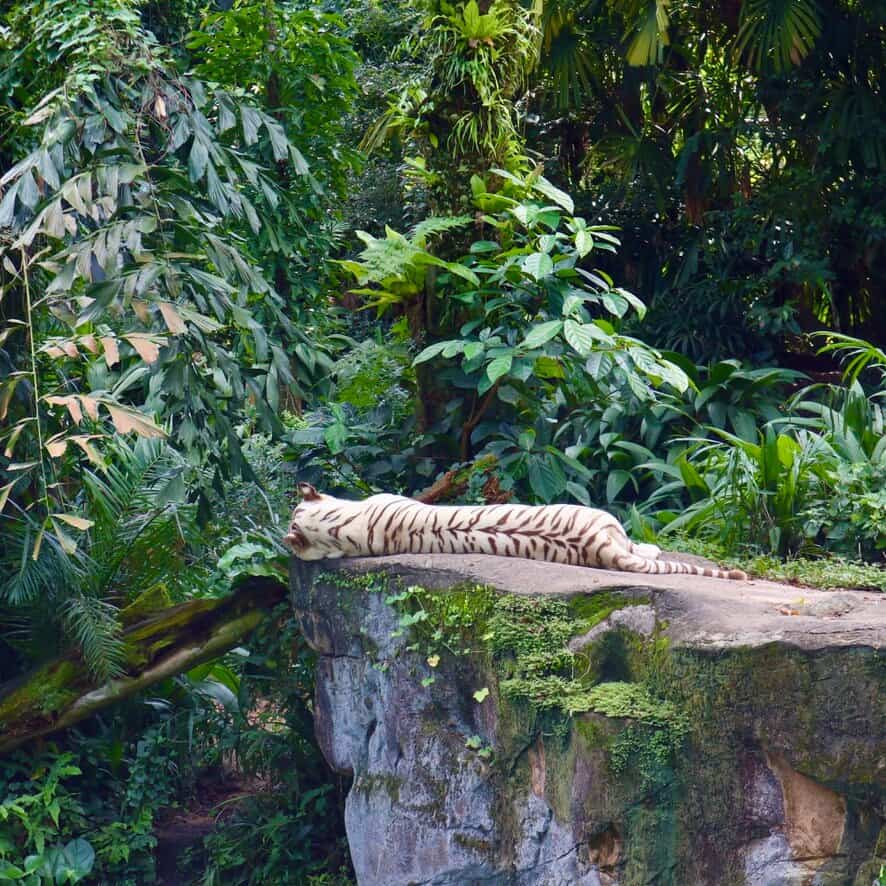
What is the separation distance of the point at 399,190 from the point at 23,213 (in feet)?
27.2

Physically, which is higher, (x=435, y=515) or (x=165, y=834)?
(x=435, y=515)

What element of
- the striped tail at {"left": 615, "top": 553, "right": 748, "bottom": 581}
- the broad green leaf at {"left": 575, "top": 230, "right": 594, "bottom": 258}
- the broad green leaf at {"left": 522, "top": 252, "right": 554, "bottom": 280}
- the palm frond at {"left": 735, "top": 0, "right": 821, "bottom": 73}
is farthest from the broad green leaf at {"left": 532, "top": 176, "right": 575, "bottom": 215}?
the palm frond at {"left": 735, "top": 0, "right": 821, "bottom": 73}

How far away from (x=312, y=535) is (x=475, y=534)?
33.5 inches

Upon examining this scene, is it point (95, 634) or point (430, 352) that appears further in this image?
point (430, 352)

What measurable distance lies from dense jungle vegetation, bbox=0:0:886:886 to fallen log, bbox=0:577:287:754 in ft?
0.09

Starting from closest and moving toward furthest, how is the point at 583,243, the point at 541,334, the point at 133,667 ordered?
the point at 133,667 < the point at 541,334 < the point at 583,243

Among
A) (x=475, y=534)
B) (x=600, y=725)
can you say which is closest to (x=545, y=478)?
(x=475, y=534)

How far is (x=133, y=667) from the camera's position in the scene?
657 centimetres

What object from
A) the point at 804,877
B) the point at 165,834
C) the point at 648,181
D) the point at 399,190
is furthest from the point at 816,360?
the point at 804,877

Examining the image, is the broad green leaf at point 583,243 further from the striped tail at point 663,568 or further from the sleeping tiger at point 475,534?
the striped tail at point 663,568

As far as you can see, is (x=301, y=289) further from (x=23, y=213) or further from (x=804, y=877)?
(x=804, y=877)

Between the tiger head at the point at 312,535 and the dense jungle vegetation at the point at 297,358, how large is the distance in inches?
Answer: 16.4

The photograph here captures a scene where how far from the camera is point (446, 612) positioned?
5309 mm

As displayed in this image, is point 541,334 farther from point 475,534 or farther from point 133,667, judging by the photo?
point 133,667
